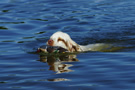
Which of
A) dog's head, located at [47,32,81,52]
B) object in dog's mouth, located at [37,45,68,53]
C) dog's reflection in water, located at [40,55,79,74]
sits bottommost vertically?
dog's reflection in water, located at [40,55,79,74]

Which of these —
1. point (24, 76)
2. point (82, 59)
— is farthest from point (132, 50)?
point (24, 76)

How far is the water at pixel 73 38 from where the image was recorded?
6.94 m

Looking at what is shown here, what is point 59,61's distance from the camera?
889cm

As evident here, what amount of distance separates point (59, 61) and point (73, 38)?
332 cm

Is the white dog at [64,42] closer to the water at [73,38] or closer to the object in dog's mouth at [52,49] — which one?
the object in dog's mouth at [52,49]

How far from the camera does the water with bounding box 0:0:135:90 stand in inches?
273

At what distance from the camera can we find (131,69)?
778cm

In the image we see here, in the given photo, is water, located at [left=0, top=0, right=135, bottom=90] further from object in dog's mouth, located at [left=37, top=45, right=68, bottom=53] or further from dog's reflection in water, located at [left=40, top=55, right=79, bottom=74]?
object in dog's mouth, located at [left=37, top=45, right=68, bottom=53]

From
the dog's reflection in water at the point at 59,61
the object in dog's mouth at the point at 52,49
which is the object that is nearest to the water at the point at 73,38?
the dog's reflection in water at the point at 59,61

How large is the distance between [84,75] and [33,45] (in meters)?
3.97

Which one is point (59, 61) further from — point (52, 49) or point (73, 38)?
point (73, 38)

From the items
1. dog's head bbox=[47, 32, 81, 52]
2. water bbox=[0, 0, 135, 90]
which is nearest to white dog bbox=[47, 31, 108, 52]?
dog's head bbox=[47, 32, 81, 52]

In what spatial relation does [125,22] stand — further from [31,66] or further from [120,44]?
[31,66]

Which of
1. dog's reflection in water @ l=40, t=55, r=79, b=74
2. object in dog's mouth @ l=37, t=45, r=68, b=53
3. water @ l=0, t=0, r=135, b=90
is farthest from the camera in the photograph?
object in dog's mouth @ l=37, t=45, r=68, b=53
